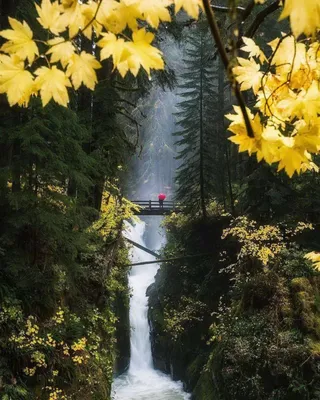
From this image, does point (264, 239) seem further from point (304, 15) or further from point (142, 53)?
point (304, 15)

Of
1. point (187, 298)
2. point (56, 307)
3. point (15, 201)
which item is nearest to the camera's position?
point (15, 201)

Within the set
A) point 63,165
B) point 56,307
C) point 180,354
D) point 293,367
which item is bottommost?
point 180,354

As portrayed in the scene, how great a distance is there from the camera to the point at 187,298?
13742 mm

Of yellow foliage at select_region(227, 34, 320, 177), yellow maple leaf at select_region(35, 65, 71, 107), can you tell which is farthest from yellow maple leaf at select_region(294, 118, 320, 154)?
yellow maple leaf at select_region(35, 65, 71, 107)

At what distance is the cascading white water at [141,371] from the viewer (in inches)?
496

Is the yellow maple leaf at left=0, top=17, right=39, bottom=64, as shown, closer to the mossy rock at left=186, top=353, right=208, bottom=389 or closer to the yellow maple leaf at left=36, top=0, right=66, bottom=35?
the yellow maple leaf at left=36, top=0, right=66, bottom=35

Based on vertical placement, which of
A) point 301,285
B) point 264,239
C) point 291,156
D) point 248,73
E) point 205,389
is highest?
point 264,239

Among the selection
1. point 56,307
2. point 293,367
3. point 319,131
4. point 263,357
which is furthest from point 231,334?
Answer: point 319,131

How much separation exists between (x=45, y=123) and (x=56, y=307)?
2969 mm

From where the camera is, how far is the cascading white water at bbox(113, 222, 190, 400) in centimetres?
1259

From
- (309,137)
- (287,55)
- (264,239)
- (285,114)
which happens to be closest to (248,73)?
(287,55)

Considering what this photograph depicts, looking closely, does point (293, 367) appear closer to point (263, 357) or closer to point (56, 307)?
point (263, 357)

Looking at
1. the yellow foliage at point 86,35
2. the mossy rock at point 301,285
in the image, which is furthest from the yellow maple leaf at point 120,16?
the mossy rock at point 301,285

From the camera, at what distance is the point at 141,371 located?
15.1 m
